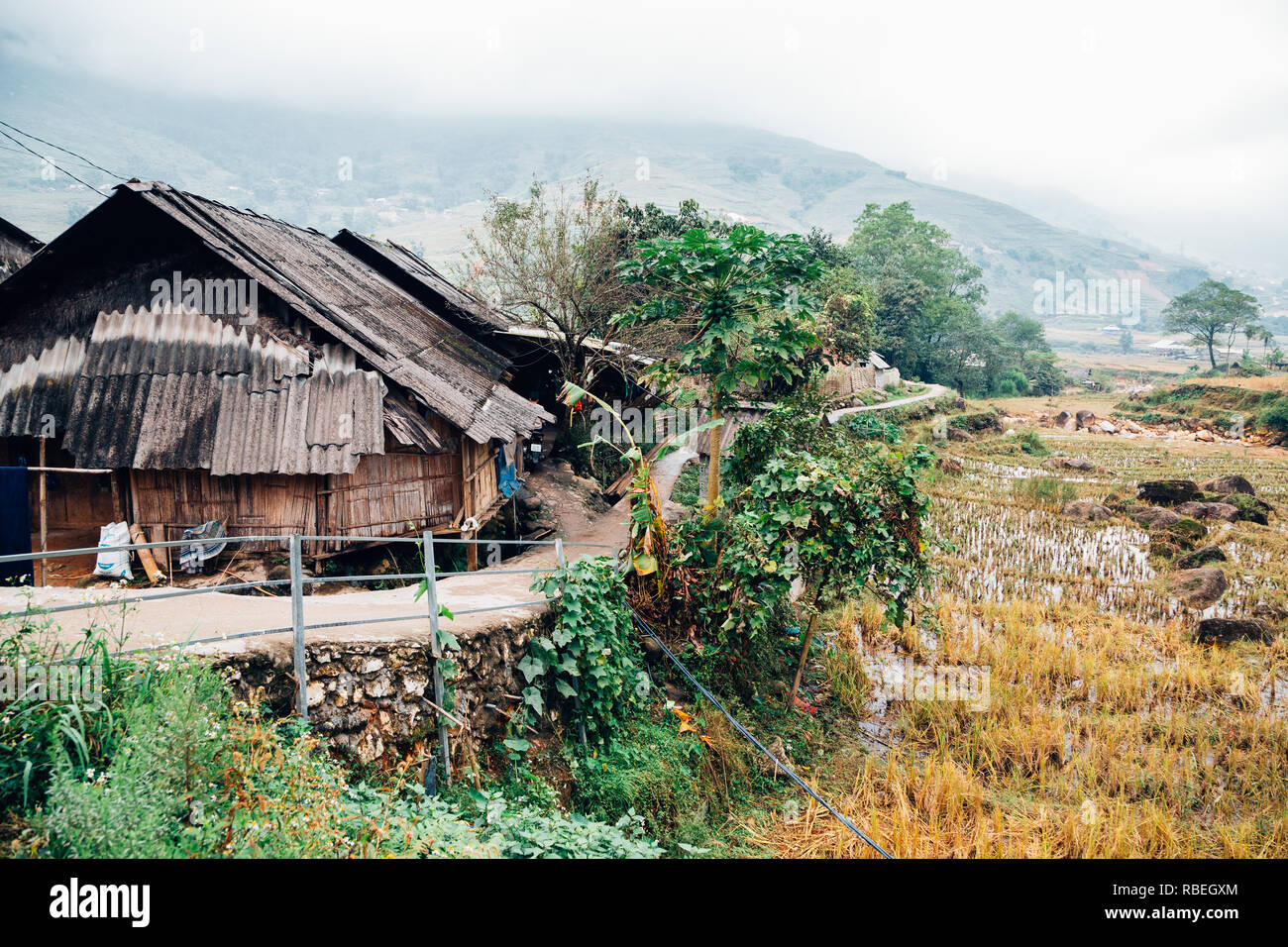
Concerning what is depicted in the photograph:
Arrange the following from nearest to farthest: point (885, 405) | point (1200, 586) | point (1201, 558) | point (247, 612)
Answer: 1. point (247, 612)
2. point (1200, 586)
3. point (1201, 558)
4. point (885, 405)

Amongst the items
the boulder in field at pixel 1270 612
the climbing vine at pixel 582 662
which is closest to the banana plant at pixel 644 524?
the climbing vine at pixel 582 662

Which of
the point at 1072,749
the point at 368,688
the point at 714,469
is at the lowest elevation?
the point at 1072,749

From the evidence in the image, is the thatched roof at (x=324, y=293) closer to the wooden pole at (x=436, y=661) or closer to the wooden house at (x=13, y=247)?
the wooden pole at (x=436, y=661)

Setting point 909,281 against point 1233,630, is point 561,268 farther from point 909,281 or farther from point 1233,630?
point 909,281

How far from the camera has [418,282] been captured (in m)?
15.1

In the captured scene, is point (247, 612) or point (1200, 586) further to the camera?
point (1200, 586)

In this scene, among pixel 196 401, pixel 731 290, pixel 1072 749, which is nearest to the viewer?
pixel 1072 749

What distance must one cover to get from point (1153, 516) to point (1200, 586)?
17.6 ft

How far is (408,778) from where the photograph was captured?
491 centimetres

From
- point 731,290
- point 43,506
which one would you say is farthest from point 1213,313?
point 43,506

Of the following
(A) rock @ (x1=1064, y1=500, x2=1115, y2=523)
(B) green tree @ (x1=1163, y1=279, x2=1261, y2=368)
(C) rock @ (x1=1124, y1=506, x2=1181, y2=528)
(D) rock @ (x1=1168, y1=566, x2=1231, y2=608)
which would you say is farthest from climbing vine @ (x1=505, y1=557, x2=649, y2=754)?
(B) green tree @ (x1=1163, y1=279, x2=1261, y2=368)

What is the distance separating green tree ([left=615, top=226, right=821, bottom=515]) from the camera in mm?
7430
